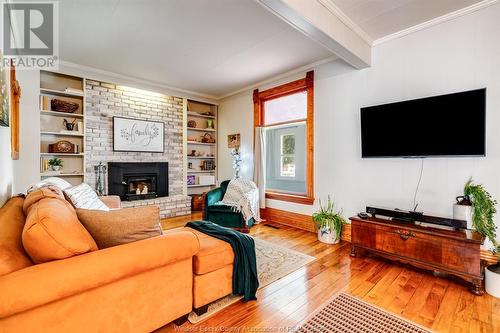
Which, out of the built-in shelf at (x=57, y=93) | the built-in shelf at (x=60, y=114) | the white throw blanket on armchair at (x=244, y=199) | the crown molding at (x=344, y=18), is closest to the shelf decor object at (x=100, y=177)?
the built-in shelf at (x=60, y=114)

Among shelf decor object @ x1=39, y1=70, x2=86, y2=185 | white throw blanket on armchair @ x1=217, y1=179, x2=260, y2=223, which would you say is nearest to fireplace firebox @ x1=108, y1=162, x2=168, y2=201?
shelf decor object @ x1=39, y1=70, x2=86, y2=185

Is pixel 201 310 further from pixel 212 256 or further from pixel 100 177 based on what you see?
pixel 100 177

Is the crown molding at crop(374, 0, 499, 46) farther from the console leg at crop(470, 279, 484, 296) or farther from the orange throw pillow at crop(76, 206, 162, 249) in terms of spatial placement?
the orange throw pillow at crop(76, 206, 162, 249)

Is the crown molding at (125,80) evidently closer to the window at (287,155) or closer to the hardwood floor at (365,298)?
the window at (287,155)

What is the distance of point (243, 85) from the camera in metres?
4.89

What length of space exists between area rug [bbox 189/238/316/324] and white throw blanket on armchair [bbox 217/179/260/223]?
0.60 metres

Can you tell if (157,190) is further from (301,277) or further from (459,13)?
(459,13)

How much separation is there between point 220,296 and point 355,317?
1.03 m

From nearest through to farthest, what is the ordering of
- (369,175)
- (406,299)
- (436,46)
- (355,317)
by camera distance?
(355,317), (406,299), (436,46), (369,175)

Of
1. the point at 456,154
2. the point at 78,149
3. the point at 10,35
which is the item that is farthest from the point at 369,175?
the point at 78,149

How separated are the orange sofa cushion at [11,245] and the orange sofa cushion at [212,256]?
87 centimetres

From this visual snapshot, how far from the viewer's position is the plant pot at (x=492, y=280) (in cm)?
202

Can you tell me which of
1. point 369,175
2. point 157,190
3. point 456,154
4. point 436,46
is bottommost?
point 157,190

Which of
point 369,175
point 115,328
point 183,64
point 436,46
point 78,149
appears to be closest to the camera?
point 115,328
